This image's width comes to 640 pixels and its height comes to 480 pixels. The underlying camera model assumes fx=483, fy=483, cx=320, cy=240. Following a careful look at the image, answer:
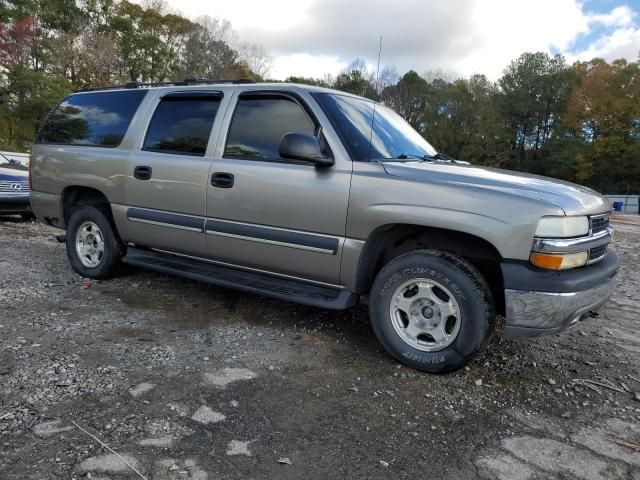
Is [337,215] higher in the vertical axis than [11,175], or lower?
higher

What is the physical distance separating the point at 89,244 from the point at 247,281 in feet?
7.11

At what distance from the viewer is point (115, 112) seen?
475cm

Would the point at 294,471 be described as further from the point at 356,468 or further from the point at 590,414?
the point at 590,414

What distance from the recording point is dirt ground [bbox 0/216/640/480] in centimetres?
219

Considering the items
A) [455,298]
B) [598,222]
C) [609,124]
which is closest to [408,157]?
[455,298]

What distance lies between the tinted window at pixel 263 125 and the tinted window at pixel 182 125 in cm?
27

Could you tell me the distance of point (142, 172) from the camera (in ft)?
14.2

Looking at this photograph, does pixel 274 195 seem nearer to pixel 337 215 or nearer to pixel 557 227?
pixel 337 215

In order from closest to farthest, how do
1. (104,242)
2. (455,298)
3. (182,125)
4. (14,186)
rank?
(455,298), (182,125), (104,242), (14,186)

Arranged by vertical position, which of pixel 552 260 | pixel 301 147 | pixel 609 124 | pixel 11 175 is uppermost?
pixel 609 124

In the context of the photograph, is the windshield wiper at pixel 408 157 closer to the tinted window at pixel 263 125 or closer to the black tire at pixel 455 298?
the tinted window at pixel 263 125

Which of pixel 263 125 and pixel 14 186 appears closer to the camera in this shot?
pixel 263 125

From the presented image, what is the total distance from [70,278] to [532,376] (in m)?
4.44

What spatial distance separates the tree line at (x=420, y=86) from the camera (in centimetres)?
2680
